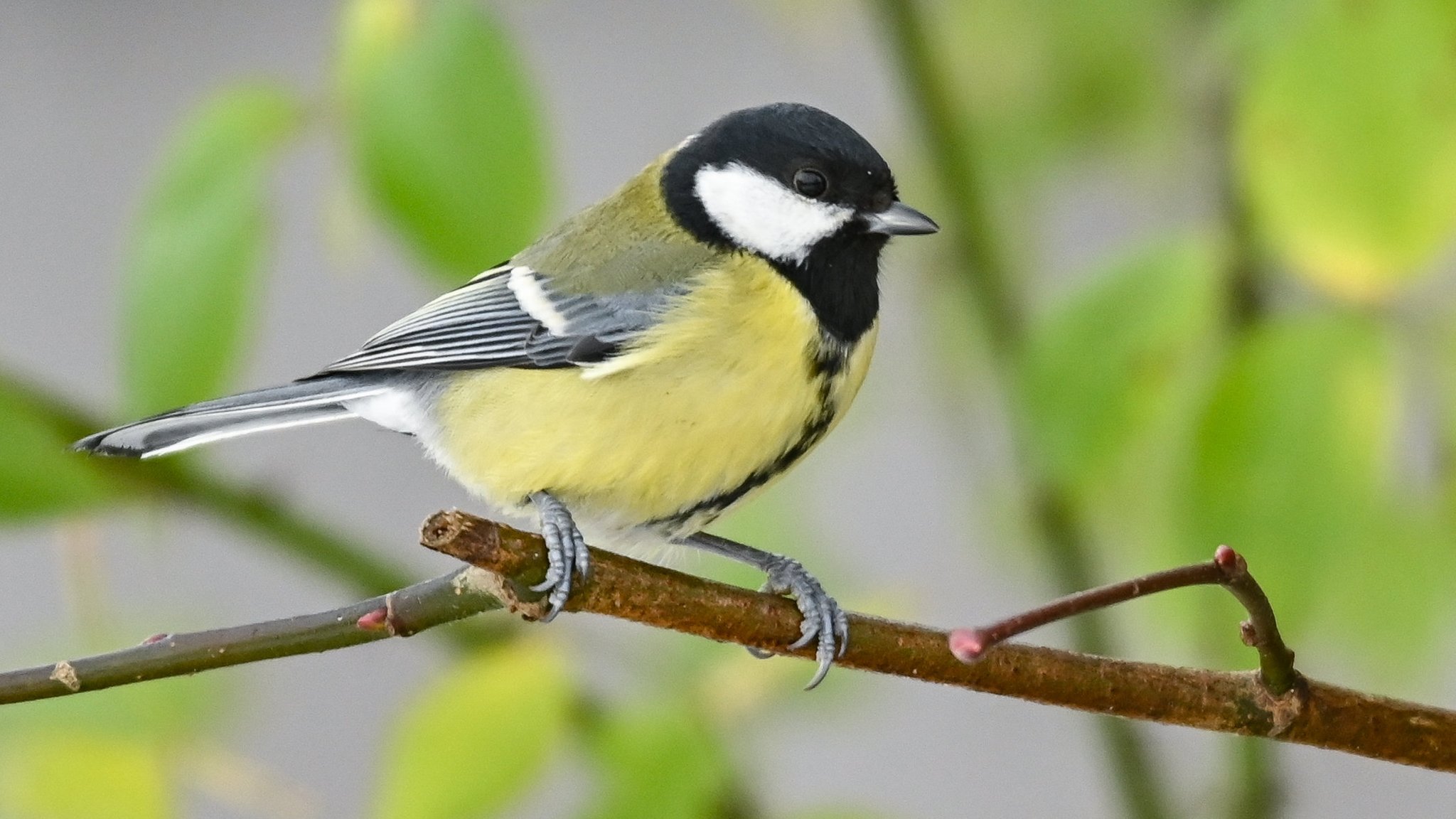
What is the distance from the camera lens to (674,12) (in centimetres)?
163

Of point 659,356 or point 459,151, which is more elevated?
point 459,151

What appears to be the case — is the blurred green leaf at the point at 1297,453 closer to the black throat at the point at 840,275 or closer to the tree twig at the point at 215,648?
the black throat at the point at 840,275

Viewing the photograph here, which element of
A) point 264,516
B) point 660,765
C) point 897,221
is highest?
point 897,221

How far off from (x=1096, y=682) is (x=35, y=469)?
46 cm

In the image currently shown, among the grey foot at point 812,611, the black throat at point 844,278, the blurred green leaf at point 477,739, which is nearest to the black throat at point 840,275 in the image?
the black throat at point 844,278

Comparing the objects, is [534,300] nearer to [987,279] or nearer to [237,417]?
[237,417]

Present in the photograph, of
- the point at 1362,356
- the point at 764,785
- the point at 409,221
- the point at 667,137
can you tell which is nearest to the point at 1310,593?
the point at 1362,356

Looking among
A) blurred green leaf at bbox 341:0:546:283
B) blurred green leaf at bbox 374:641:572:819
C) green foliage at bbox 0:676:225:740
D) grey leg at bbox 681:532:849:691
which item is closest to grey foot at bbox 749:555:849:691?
grey leg at bbox 681:532:849:691

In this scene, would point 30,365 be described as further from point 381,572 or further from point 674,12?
point 381,572

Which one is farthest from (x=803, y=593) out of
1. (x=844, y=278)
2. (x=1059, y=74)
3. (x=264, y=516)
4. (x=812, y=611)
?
(x=1059, y=74)

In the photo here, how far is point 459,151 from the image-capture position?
66cm

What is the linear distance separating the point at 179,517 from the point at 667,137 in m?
0.80

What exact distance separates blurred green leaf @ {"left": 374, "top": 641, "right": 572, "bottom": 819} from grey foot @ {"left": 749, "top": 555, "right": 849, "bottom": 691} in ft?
0.34

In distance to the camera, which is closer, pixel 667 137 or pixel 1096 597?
pixel 1096 597
